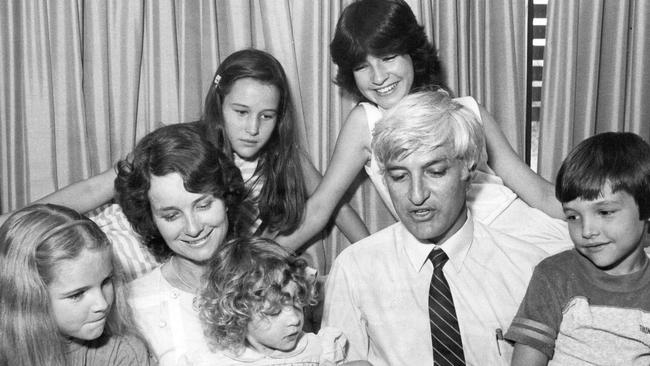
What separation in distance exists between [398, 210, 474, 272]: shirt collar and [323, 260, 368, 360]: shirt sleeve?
219 mm

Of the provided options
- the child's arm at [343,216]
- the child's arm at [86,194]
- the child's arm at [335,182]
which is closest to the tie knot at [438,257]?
the child's arm at [335,182]

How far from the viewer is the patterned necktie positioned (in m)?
2.28

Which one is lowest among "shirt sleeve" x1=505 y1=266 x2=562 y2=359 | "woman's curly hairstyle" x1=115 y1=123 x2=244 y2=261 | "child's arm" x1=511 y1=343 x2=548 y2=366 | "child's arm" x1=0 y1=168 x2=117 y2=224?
"child's arm" x1=511 y1=343 x2=548 y2=366

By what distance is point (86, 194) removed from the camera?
2689mm

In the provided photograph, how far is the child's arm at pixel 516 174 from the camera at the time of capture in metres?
2.80

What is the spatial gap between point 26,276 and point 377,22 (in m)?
1.53

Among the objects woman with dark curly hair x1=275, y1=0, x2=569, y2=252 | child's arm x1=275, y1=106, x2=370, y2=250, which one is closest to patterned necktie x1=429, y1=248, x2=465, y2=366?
woman with dark curly hair x1=275, y1=0, x2=569, y2=252

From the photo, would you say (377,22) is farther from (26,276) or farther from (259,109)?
(26,276)

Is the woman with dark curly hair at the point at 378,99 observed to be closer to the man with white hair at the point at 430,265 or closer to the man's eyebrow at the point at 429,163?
the man with white hair at the point at 430,265

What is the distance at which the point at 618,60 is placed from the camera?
3.28 metres

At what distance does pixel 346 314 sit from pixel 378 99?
904 millimetres

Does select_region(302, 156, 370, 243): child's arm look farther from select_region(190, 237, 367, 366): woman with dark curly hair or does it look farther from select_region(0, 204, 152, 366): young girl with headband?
select_region(0, 204, 152, 366): young girl with headband

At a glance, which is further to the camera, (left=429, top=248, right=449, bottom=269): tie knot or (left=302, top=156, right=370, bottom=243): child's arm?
(left=302, top=156, right=370, bottom=243): child's arm

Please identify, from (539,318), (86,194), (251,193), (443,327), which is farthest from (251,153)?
(539,318)
